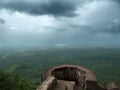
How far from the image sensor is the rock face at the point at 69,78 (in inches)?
644

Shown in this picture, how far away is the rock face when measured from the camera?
16.4m

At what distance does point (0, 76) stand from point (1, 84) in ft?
6.00

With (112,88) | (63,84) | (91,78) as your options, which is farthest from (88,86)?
(112,88)

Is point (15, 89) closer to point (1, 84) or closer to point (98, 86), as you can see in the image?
point (1, 84)

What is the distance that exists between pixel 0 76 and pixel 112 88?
17.2 metres

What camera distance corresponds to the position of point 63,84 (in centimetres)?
1752

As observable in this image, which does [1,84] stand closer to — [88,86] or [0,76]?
[0,76]

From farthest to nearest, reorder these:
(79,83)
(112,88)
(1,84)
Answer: (1,84) < (112,88) < (79,83)

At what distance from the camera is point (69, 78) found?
71.4 feet

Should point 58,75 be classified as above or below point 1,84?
above

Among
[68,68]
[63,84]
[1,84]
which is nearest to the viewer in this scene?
[63,84]

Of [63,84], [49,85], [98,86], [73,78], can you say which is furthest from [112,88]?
[49,85]

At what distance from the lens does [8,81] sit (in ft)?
117

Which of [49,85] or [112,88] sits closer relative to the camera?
[49,85]
